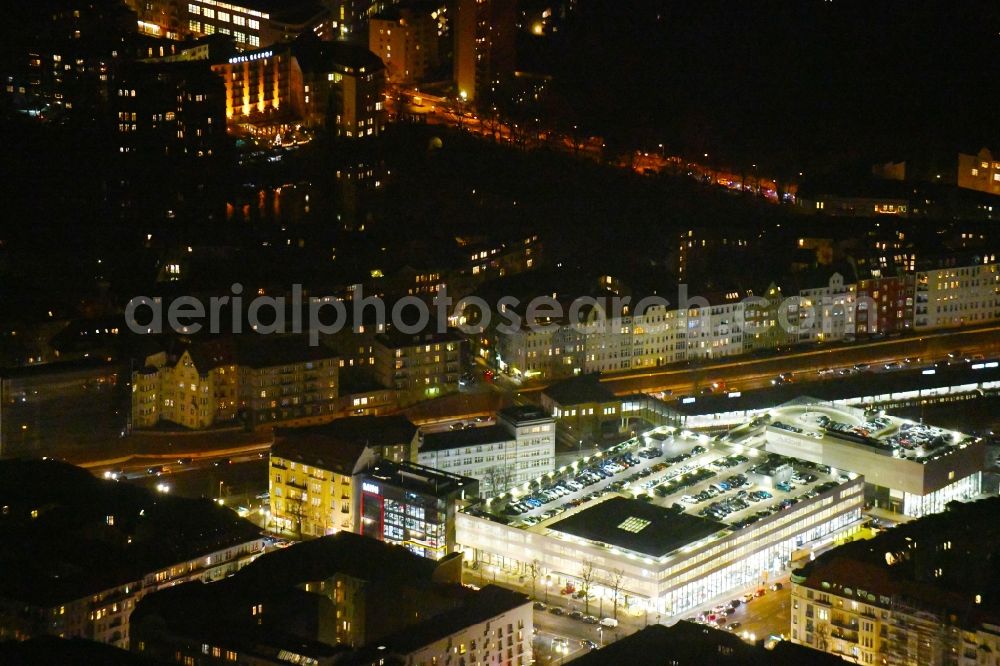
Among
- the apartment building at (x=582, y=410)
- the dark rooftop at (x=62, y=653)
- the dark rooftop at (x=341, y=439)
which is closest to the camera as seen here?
the dark rooftop at (x=62, y=653)

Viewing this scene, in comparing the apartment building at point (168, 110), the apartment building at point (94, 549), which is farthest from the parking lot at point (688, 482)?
the apartment building at point (168, 110)

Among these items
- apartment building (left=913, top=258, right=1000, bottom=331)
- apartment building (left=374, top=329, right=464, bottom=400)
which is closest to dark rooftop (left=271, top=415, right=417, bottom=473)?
apartment building (left=374, top=329, right=464, bottom=400)

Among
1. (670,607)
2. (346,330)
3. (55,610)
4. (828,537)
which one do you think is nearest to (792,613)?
(670,607)

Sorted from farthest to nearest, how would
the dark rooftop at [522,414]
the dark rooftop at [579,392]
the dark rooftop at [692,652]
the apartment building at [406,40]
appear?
the apartment building at [406,40] < the dark rooftop at [579,392] < the dark rooftop at [522,414] < the dark rooftop at [692,652]

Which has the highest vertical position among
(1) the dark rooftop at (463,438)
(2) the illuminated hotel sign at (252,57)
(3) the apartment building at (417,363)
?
(2) the illuminated hotel sign at (252,57)

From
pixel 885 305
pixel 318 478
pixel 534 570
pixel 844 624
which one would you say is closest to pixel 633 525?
pixel 534 570

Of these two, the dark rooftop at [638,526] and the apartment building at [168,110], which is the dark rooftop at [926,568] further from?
the apartment building at [168,110]

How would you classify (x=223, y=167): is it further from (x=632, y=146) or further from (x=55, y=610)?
(x=55, y=610)
